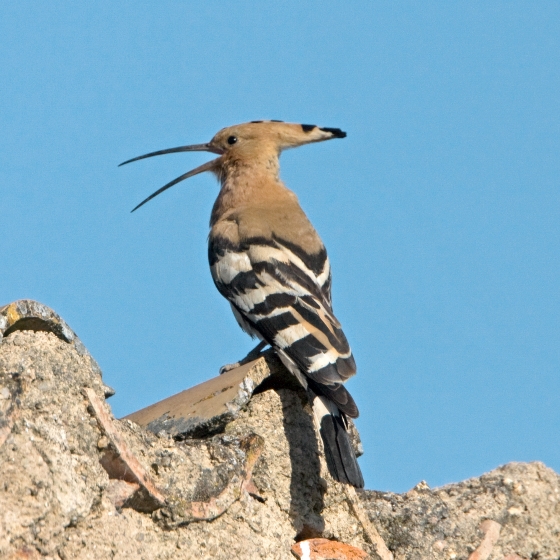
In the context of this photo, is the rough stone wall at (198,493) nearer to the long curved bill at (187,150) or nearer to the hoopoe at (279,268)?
the hoopoe at (279,268)

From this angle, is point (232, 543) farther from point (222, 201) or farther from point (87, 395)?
point (222, 201)

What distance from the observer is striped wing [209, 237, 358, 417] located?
344cm

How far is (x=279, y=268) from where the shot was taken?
435cm

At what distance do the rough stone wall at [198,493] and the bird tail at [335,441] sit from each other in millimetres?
56

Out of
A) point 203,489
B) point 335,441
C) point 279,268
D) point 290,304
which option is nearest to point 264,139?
point 279,268

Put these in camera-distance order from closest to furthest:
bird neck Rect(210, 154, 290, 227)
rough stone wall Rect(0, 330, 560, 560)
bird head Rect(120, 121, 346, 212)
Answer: rough stone wall Rect(0, 330, 560, 560), bird neck Rect(210, 154, 290, 227), bird head Rect(120, 121, 346, 212)

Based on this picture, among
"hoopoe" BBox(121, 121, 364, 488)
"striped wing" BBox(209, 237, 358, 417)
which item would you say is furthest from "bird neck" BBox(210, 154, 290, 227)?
→ "striped wing" BBox(209, 237, 358, 417)

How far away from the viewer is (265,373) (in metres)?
3.20

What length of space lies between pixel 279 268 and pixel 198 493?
1.87 metres

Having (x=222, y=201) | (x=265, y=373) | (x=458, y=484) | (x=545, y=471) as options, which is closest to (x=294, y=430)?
(x=265, y=373)

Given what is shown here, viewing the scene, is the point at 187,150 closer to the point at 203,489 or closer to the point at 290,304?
the point at 290,304

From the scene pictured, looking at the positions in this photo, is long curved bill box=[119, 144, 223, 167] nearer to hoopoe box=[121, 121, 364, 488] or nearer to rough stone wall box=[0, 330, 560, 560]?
hoopoe box=[121, 121, 364, 488]

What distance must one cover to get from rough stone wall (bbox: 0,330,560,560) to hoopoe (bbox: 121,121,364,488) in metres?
0.11

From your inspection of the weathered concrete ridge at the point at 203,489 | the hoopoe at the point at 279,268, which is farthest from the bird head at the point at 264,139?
the weathered concrete ridge at the point at 203,489
